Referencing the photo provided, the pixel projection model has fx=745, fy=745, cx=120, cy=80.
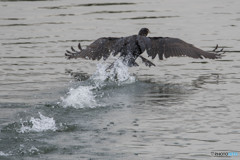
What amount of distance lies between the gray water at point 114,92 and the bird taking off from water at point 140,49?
0.37 metres

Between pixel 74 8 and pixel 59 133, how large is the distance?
1266 cm

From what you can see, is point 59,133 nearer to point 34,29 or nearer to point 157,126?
point 157,126

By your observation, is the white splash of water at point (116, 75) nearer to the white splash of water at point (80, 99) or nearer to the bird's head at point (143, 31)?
the white splash of water at point (80, 99)

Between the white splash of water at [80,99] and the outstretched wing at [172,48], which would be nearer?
the white splash of water at [80,99]

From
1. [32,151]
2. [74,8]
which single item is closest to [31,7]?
[74,8]

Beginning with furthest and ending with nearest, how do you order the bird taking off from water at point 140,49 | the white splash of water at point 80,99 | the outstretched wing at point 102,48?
the outstretched wing at point 102,48 → the bird taking off from water at point 140,49 → the white splash of water at point 80,99

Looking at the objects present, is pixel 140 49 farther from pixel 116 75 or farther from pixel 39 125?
pixel 39 125

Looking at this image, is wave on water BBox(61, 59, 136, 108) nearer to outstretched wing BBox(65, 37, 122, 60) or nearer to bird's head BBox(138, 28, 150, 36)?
outstretched wing BBox(65, 37, 122, 60)

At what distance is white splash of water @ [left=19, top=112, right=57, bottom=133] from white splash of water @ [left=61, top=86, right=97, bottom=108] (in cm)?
103

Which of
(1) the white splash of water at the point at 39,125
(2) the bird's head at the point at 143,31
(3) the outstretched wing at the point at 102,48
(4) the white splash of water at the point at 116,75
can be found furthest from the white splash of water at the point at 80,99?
(2) the bird's head at the point at 143,31

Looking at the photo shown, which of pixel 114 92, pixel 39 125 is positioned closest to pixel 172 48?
pixel 114 92

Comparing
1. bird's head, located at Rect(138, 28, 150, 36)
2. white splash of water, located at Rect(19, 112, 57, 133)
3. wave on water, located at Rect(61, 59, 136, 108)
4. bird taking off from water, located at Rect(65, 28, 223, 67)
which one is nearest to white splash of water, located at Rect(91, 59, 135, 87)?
wave on water, located at Rect(61, 59, 136, 108)

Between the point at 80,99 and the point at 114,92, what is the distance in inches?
46.1

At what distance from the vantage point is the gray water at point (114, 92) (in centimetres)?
899
